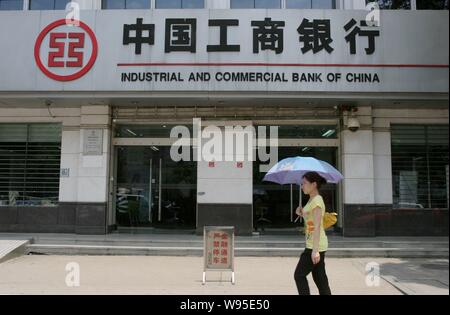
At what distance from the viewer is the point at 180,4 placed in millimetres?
13898

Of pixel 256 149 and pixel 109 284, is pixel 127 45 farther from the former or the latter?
pixel 109 284

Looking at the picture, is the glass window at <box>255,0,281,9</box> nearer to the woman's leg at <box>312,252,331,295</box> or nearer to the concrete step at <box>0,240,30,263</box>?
the concrete step at <box>0,240,30,263</box>

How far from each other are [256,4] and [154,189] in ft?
20.1

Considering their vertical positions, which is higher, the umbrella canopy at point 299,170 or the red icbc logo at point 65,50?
the red icbc logo at point 65,50

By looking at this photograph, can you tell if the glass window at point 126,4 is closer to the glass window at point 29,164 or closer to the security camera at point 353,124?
the glass window at point 29,164

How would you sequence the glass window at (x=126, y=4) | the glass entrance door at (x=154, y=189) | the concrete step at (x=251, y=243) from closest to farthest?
1. the concrete step at (x=251, y=243)
2. the glass entrance door at (x=154, y=189)
3. the glass window at (x=126, y=4)

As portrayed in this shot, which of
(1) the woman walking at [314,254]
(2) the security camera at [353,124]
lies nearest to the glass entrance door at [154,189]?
(2) the security camera at [353,124]

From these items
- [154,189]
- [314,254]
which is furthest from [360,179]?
[314,254]

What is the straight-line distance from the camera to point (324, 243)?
5.99 metres

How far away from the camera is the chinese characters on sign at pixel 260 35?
12070mm

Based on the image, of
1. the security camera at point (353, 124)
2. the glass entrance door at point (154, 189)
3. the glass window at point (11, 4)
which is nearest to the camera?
the security camera at point (353, 124)

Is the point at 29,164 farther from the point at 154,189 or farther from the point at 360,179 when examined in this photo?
the point at 360,179

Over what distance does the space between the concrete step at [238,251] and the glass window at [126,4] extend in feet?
22.9

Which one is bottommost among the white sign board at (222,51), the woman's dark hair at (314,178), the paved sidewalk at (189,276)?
the paved sidewalk at (189,276)
